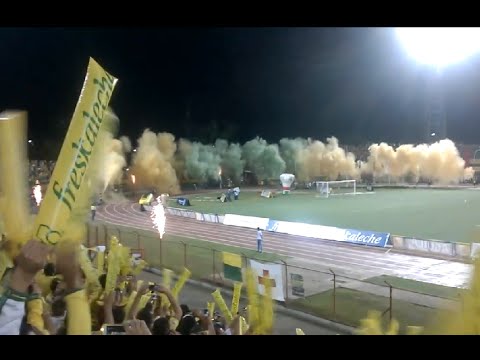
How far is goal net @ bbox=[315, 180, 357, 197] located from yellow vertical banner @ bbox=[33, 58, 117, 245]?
96.3ft

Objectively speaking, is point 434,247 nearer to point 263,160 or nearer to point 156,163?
point 156,163

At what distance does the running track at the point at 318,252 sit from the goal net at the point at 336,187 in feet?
47.4

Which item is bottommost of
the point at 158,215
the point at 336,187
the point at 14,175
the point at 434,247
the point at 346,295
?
the point at 346,295

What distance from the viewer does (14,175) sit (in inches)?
92.9

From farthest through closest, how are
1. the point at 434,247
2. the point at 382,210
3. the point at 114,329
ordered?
the point at 382,210 → the point at 434,247 → the point at 114,329

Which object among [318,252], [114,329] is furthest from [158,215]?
[114,329]

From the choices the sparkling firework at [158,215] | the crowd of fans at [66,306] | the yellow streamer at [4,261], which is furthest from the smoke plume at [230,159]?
the yellow streamer at [4,261]

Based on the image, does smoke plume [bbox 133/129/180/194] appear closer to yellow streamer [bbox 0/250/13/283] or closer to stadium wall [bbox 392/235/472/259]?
stadium wall [bbox 392/235/472/259]

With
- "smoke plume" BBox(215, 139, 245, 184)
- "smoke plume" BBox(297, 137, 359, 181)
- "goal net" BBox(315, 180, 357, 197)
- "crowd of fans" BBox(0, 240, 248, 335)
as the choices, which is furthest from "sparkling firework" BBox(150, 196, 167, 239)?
"crowd of fans" BBox(0, 240, 248, 335)

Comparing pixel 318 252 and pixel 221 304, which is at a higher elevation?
pixel 221 304

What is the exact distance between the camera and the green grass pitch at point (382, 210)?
56.6 ft

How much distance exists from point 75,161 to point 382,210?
2163cm

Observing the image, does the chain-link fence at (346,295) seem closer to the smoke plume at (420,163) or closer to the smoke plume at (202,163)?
the smoke plume at (202,163)
